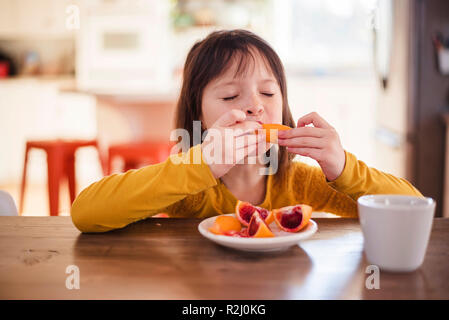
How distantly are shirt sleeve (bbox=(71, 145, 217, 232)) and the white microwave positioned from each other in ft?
12.2

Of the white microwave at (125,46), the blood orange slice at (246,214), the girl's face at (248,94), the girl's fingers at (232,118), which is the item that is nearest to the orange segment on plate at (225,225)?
the blood orange slice at (246,214)

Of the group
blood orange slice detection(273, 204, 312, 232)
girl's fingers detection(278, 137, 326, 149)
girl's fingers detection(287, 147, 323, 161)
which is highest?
girl's fingers detection(278, 137, 326, 149)

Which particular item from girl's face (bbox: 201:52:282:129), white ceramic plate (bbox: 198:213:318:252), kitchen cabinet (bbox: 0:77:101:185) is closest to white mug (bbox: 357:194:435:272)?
white ceramic plate (bbox: 198:213:318:252)

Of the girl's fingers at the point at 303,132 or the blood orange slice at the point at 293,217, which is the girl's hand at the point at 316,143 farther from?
the blood orange slice at the point at 293,217

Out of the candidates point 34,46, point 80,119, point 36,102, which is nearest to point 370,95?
point 80,119

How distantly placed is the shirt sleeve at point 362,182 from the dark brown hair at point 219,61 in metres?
0.37

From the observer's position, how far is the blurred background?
3.35 m

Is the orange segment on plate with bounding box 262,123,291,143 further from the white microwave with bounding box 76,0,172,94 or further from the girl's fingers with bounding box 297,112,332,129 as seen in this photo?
the white microwave with bounding box 76,0,172,94

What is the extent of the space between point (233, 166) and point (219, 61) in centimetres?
35

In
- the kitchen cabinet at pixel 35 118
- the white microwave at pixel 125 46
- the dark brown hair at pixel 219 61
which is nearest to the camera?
the dark brown hair at pixel 219 61

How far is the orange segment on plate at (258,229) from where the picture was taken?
732 mm

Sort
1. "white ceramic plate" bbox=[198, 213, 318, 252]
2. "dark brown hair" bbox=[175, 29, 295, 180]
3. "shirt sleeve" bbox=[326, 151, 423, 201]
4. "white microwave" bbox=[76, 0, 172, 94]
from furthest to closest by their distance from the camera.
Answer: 1. "white microwave" bbox=[76, 0, 172, 94]
2. "dark brown hair" bbox=[175, 29, 295, 180]
3. "shirt sleeve" bbox=[326, 151, 423, 201]
4. "white ceramic plate" bbox=[198, 213, 318, 252]

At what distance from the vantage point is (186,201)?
1.26 metres

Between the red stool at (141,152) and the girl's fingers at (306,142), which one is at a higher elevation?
the girl's fingers at (306,142)
